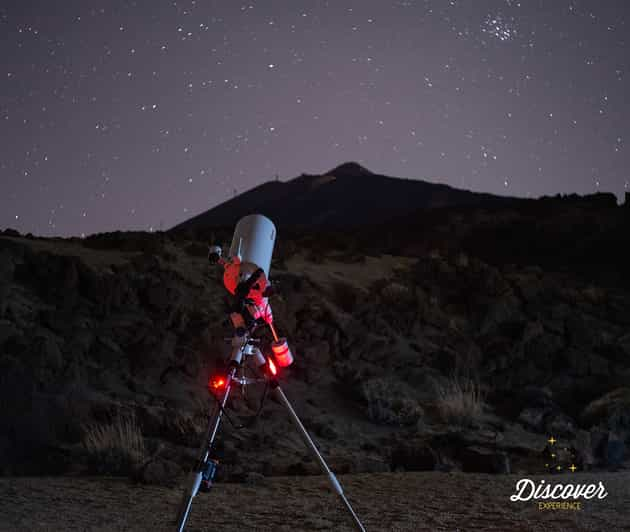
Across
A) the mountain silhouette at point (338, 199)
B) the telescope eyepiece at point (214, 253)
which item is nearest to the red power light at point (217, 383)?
the telescope eyepiece at point (214, 253)

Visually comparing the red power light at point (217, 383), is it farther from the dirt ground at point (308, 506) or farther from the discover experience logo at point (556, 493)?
the discover experience logo at point (556, 493)

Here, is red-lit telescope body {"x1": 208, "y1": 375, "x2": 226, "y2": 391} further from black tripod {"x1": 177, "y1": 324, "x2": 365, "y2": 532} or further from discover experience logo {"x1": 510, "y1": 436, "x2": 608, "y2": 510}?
discover experience logo {"x1": 510, "y1": 436, "x2": 608, "y2": 510}

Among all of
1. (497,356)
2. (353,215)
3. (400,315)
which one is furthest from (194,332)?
(353,215)

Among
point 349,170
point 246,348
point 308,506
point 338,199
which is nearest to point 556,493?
point 308,506

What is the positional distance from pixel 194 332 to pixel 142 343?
128 cm

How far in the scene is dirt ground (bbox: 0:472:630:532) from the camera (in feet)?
18.0

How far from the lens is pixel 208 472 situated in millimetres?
4094

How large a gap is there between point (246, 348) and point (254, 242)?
88 centimetres

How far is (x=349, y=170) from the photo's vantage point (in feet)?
297

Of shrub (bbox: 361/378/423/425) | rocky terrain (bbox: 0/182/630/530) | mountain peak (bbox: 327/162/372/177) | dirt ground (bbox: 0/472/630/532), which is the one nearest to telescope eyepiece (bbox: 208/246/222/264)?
rocky terrain (bbox: 0/182/630/530)

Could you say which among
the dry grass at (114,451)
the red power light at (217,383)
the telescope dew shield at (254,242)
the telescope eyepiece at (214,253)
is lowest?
the dry grass at (114,451)

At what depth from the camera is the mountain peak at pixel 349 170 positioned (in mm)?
87869

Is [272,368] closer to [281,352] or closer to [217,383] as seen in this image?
[281,352]

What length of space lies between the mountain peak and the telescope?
82480 mm
